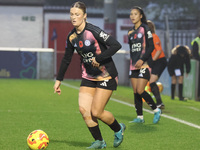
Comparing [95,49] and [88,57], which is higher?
[95,49]

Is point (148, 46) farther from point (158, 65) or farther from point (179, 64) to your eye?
point (179, 64)

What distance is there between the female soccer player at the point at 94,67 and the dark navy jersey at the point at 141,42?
252 centimetres

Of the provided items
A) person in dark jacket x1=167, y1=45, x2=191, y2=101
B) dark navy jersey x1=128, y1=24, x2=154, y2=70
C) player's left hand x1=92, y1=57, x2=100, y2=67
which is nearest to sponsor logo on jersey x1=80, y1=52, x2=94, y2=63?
player's left hand x1=92, y1=57, x2=100, y2=67

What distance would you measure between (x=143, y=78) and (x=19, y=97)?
6.76 metres

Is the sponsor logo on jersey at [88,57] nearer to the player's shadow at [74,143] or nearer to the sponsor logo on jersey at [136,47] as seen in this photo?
the player's shadow at [74,143]

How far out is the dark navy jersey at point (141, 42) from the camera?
32.0ft

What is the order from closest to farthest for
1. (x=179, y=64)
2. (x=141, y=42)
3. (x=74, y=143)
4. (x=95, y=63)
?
(x=95, y=63) < (x=74, y=143) < (x=141, y=42) < (x=179, y=64)

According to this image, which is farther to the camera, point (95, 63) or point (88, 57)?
point (88, 57)

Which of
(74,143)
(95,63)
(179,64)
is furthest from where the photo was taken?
(179,64)

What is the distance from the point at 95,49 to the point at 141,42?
2765mm

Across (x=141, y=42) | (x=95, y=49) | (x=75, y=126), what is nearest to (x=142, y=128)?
(x=75, y=126)

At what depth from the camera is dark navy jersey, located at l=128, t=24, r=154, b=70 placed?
9750mm

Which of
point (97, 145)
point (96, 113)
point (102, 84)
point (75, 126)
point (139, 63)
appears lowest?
point (75, 126)

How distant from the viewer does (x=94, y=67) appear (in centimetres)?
723
